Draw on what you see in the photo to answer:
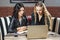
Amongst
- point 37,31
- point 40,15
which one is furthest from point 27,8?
point 37,31

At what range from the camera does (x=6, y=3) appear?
13.8 ft

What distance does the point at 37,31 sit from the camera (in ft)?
6.56

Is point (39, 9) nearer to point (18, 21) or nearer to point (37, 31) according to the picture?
point (18, 21)

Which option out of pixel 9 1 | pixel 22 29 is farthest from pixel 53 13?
pixel 22 29

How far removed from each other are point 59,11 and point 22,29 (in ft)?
6.66

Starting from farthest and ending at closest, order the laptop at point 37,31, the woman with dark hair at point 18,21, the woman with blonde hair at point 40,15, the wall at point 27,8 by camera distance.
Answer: the wall at point 27,8
the woman with blonde hair at point 40,15
the woman with dark hair at point 18,21
the laptop at point 37,31

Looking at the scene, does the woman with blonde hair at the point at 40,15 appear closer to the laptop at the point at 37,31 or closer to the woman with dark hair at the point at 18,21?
the woman with dark hair at the point at 18,21

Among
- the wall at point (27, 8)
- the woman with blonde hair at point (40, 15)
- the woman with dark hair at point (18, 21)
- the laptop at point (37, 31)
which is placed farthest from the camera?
the wall at point (27, 8)

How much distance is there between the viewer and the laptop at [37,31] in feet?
6.48

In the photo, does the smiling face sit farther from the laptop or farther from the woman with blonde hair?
the laptop

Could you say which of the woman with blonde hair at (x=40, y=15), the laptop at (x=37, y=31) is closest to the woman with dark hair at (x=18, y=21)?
the woman with blonde hair at (x=40, y=15)

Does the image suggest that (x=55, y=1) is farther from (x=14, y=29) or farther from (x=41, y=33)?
(x=41, y=33)

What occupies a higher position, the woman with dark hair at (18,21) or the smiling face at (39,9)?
the smiling face at (39,9)

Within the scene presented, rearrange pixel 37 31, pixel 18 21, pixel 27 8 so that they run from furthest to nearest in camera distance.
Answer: pixel 27 8
pixel 18 21
pixel 37 31
